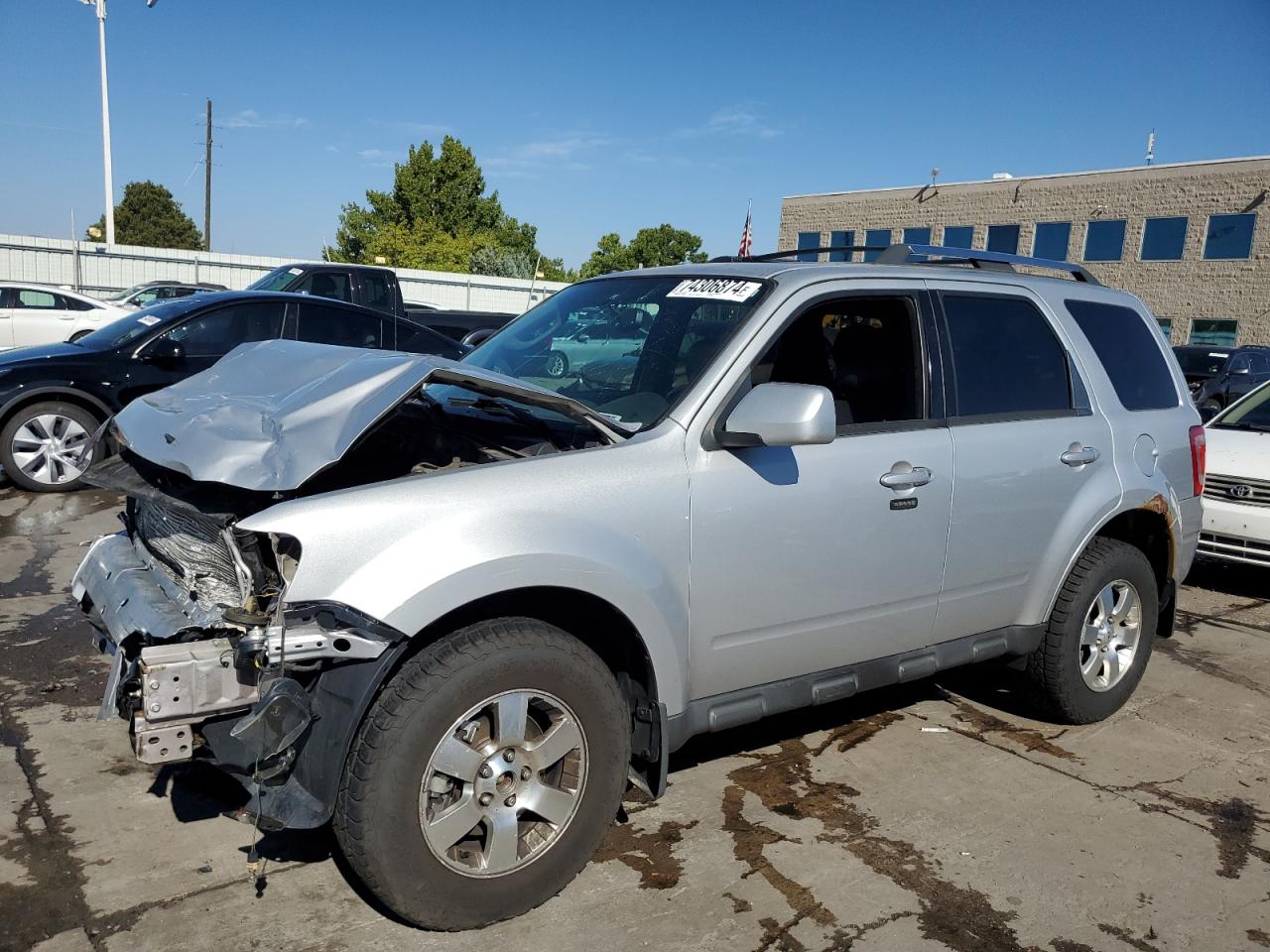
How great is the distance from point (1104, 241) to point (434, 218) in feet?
108

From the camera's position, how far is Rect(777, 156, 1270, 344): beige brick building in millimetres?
33469

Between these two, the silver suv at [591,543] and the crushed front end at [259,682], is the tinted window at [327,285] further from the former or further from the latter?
the crushed front end at [259,682]

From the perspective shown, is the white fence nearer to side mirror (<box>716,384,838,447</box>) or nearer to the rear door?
the rear door

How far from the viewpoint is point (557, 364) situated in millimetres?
4051

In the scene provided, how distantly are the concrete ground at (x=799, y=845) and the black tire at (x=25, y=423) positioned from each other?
386 centimetres

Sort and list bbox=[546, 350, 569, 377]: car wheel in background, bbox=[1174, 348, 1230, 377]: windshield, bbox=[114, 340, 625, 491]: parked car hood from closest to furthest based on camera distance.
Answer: bbox=[114, 340, 625, 491]: parked car hood < bbox=[546, 350, 569, 377]: car wheel in background < bbox=[1174, 348, 1230, 377]: windshield

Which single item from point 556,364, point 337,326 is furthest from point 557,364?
point 337,326

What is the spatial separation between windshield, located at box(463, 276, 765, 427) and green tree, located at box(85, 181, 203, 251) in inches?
2704

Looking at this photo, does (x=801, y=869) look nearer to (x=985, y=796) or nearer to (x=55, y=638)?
(x=985, y=796)

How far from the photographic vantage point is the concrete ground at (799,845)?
115 inches

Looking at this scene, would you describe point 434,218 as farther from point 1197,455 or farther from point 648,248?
point 1197,455

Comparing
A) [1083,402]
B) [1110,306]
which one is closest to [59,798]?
[1083,402]

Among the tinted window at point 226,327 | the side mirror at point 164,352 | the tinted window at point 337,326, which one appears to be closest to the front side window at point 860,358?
the side mirror at point 164,352

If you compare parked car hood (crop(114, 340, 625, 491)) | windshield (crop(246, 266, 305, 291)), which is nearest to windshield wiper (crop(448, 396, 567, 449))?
parked car hood (crop(114, 340, 625, 491))
